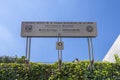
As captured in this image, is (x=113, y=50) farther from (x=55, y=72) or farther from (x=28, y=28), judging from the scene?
(x=28, y=28)

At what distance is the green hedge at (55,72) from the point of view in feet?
28.3

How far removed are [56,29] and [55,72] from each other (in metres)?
1.59

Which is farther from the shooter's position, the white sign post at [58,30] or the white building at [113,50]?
the white building at [113,50]

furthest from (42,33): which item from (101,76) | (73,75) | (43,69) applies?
(101,76)

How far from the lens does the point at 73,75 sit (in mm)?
8844

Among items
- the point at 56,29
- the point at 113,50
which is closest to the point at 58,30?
the point at 56,29

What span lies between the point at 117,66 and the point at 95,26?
1728mm

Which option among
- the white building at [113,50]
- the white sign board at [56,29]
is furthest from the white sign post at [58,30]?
the white building at [113,50]

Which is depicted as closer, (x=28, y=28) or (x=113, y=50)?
(x=28, y=28)

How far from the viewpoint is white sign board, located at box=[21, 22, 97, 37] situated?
9.20m

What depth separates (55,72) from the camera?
875cm

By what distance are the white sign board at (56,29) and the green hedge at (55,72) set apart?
1.13m

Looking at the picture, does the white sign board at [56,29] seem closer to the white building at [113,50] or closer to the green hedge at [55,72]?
the green hedge at [55,72]

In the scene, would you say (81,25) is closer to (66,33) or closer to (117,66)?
(66,33)
